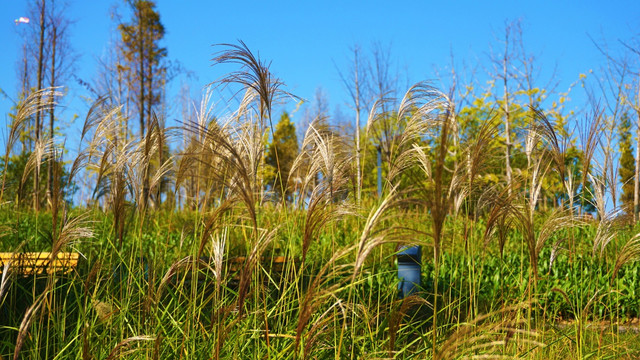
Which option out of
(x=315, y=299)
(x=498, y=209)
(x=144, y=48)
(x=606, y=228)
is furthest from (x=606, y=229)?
(x=144, y=48)

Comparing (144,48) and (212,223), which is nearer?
(212,223)

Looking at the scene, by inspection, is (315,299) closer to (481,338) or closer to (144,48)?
(481,338)

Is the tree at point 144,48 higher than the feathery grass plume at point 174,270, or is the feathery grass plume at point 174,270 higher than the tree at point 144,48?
the tree at point 144,48

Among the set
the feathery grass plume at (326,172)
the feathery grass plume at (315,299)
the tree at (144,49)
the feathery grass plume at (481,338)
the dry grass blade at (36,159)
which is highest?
the tree at (144,49)

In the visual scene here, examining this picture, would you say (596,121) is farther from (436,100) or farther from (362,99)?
(362,99)

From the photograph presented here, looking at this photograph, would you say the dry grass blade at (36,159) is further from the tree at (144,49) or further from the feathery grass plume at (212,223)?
the tree at (144,49)

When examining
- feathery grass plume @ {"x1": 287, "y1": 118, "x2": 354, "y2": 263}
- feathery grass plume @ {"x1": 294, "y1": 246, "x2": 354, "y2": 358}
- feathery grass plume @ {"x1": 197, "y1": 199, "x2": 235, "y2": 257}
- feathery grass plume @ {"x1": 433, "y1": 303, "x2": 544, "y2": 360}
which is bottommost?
feathery grass plume @ {"x1": 433, "y1": 303, "x2": 544, "y2": 360}

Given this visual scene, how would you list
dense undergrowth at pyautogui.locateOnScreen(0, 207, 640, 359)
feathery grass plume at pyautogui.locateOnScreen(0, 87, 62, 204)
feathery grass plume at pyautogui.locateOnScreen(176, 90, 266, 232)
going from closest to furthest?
dense undergrowth at pyautogui.locateOnScreen(0, 207, 640, 359)
feathery grass plume at pyautogui.locateOnScreen(176, 90, 266, 232)
feathery grass plume at pyautogui.locateOnScreen(0, 87, 62, 204)

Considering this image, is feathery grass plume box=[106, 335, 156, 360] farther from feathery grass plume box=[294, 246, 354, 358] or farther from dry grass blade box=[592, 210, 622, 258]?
dry grass blade box=[592, 210, 622, 258]

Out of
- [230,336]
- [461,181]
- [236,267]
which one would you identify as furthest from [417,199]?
[236,267]

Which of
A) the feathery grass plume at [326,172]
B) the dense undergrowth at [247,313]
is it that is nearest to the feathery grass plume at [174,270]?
the dense undergrowth at [247,313]

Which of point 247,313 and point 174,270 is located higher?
point 174,270

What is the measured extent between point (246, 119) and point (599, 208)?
220cm

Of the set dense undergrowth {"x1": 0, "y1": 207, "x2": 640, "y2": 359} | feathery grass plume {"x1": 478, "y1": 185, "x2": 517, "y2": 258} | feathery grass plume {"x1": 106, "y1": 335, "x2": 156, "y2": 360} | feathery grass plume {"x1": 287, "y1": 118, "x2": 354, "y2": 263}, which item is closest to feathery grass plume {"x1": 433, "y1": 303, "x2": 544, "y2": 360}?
dense undergrowth {"x1": 0, "y1": 207, "x2": 640, "y2": 359}
